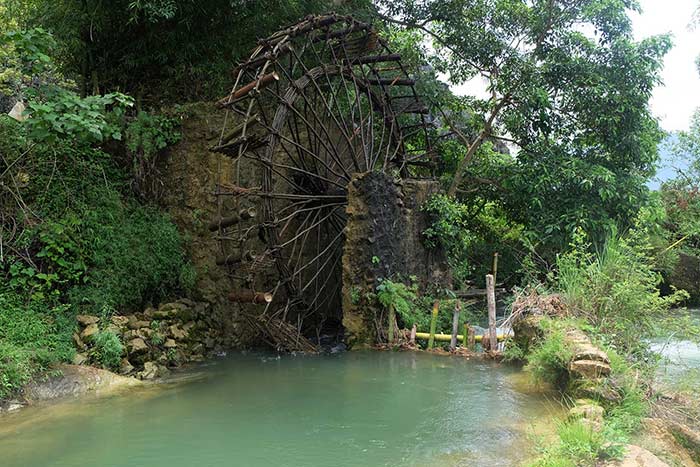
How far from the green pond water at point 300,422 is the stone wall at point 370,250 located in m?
1.24

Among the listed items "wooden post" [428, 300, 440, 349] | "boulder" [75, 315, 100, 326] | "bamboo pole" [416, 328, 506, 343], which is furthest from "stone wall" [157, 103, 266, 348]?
"wooden post" [428, 300, 440, 349]

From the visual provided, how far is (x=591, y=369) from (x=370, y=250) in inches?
154

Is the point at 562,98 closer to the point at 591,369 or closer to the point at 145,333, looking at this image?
the point at 591,369

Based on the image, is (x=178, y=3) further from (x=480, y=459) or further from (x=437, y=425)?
(x=480, y=459)

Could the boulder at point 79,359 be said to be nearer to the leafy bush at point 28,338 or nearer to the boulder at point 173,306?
the leafy bush at point 28,338

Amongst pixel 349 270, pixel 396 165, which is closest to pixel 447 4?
pixel 396 165

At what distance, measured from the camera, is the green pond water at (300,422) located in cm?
412

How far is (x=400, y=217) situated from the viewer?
8805mm

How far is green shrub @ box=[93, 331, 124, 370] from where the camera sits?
249 inches

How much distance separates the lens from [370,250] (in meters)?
8.16

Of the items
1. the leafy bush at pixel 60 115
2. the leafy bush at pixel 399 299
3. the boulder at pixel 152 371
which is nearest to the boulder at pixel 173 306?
the boulder at pixel 152 371

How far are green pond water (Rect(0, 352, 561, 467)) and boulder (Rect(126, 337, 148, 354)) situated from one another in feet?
1.92

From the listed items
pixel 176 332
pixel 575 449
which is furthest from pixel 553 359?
pixel 176 332

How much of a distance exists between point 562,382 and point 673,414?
3.27 feet
